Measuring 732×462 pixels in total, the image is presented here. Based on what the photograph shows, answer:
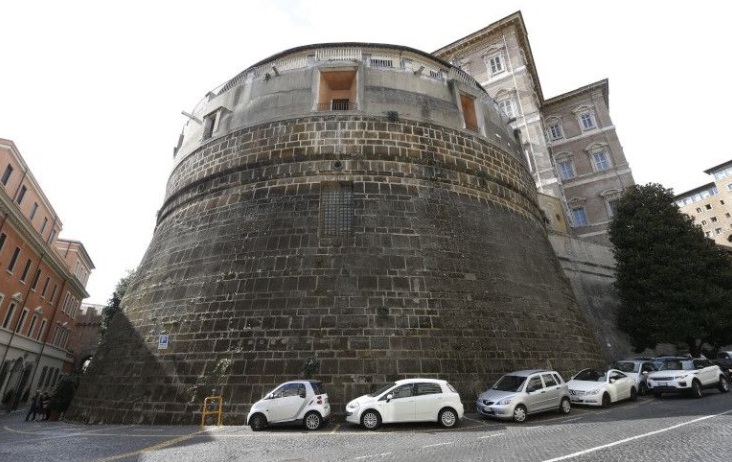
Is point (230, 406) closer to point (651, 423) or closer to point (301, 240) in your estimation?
point (301, 240)

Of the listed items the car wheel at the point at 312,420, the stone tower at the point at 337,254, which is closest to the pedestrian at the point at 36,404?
the stone tower at the point at 337,254

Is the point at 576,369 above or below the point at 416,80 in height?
below

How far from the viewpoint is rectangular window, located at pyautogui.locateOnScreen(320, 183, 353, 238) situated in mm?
11211

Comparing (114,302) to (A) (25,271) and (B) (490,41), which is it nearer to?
(A) (25,271)

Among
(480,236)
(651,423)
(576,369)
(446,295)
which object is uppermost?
(480,236)

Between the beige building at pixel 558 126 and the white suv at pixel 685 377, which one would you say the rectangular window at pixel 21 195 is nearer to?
the white suv at pixel 685 377

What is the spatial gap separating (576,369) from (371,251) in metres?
7.26

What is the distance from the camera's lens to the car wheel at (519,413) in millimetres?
8396

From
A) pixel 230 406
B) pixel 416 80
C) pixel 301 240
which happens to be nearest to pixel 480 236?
pixel 301 240

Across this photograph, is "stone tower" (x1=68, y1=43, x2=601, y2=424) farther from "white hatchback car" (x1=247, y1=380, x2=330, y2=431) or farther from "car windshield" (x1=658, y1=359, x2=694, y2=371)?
"car windshield" (x1=658, y1=359, x2=694, y2=371)

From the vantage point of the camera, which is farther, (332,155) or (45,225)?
(45,225)

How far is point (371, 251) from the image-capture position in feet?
35.4

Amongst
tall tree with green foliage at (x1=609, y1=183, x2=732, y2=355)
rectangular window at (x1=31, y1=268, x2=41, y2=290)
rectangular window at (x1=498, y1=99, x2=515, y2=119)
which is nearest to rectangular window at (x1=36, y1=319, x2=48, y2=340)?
rectangular window at (x1=31, y1=268, x2=41, y2=290)

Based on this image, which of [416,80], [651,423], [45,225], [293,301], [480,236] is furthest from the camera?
[45,225]
